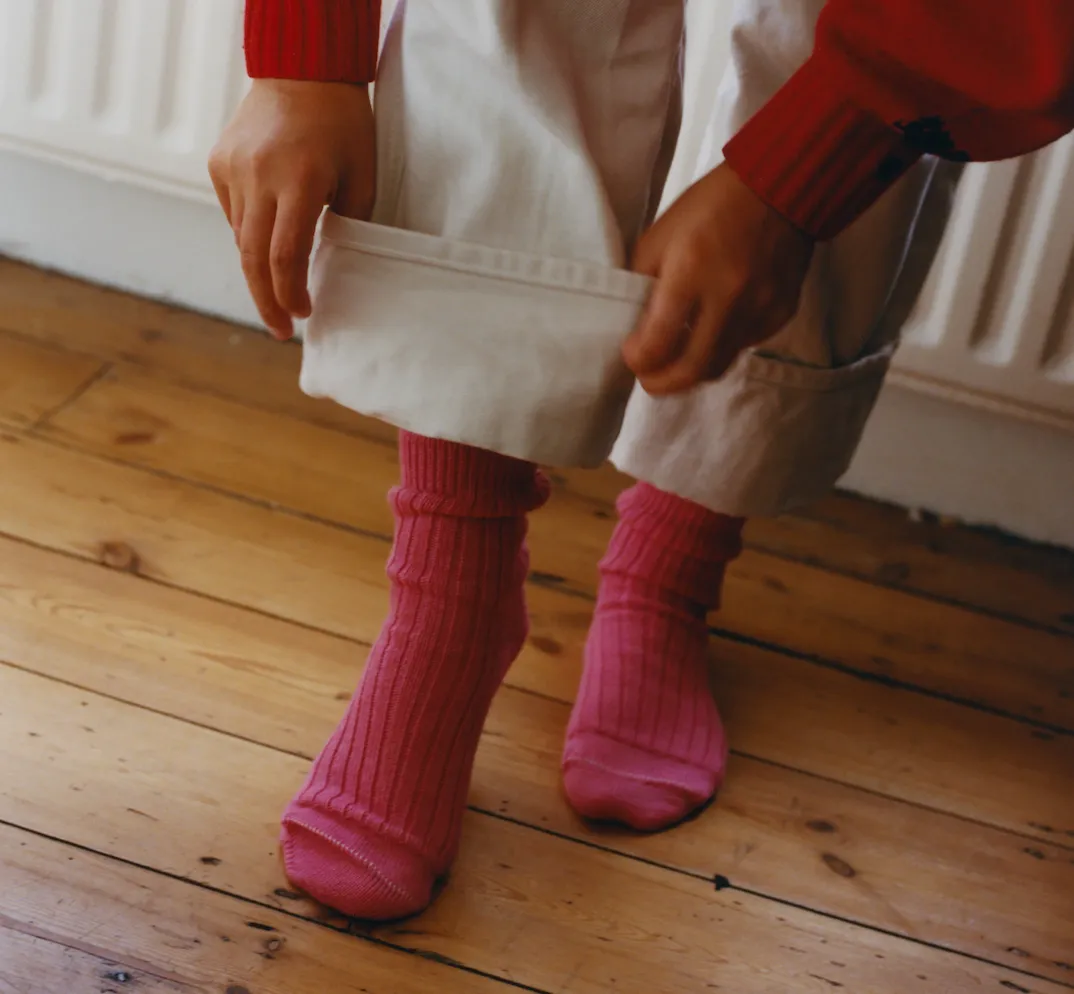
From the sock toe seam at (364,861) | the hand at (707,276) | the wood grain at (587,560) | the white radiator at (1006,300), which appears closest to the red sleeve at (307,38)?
the hand at (707,276)

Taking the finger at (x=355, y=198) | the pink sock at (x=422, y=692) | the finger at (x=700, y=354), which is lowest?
the pink sock at (x=422, y=692)

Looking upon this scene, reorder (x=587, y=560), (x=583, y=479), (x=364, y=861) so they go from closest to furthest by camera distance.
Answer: (x=364, y=861), (x=587, y=560), (x=583, y=479)

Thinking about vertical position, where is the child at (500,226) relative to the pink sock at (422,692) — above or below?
above

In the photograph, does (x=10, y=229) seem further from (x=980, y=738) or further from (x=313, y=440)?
(x=980, y=738)

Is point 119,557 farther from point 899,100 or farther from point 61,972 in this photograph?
point 899,100

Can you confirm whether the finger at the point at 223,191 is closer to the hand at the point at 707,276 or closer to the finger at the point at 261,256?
the finger at the point at 261,256

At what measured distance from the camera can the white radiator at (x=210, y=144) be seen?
0.99 m

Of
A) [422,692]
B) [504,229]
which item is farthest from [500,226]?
[422,692]

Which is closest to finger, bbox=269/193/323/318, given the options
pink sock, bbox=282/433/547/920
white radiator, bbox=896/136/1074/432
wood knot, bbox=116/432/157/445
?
pink sock, bbox=282/433/547/920

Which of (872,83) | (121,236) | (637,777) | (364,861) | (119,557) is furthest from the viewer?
(121,236)

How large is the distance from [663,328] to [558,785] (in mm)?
322

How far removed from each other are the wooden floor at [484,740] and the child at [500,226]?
2.4 inches

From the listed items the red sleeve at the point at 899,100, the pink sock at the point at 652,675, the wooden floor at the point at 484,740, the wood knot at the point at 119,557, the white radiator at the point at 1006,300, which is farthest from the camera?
the white radiator at the point at 1006,300

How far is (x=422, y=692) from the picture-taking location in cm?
67
